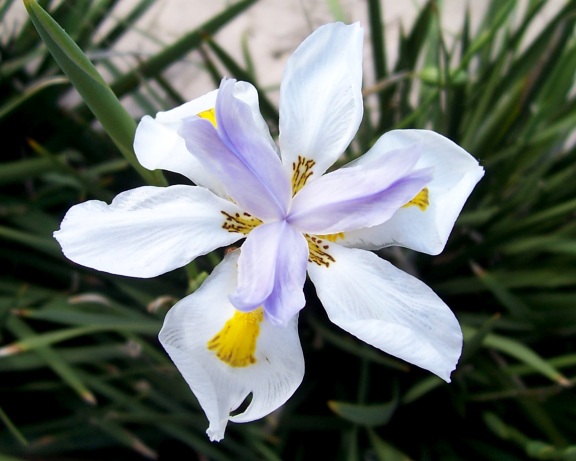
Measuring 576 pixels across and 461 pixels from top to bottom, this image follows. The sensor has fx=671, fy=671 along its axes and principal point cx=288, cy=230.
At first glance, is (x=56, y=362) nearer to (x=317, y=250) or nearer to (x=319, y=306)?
(x=319, y=306)

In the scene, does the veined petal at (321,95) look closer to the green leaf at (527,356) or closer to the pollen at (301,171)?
the pollen at (301,171)

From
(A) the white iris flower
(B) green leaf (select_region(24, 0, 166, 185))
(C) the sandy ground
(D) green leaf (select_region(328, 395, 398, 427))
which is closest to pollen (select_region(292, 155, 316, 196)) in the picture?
(A) the white iris flower

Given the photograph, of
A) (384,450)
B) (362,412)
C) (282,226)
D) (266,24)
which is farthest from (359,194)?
(266,24)

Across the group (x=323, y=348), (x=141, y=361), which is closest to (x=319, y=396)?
(x=323, y=348)

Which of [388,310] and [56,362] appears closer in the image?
[388,310]

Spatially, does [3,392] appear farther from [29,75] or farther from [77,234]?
[77,234]

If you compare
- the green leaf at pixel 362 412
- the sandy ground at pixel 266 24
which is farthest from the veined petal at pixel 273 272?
the sandy ground at pixel 266 24

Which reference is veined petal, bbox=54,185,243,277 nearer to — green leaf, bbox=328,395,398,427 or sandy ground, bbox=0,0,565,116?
green leaf, bbox=328,395,398,427
